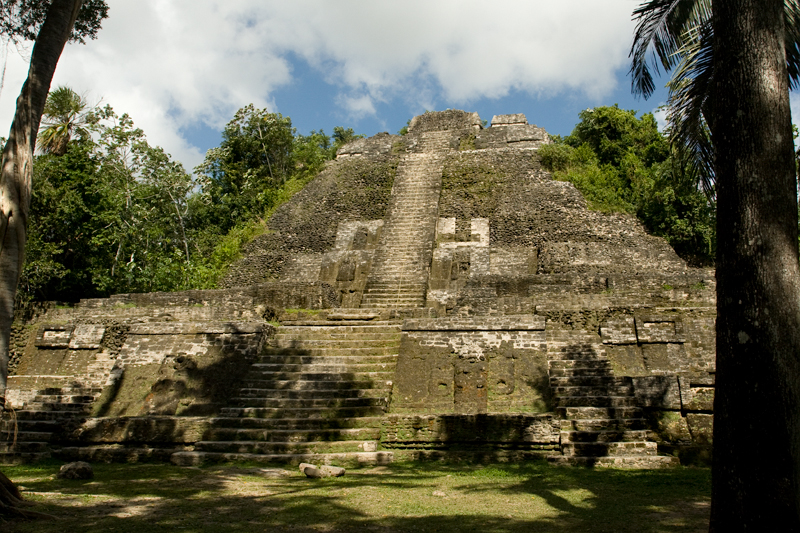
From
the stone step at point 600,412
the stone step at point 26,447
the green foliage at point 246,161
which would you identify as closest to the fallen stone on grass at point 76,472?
the stone step at point 26,447

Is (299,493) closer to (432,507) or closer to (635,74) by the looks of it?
(432,507)

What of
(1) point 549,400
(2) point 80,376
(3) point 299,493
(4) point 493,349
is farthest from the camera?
(2) point 80,376

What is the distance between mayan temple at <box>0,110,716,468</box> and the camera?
7598 mm

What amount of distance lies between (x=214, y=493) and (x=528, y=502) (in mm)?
2850

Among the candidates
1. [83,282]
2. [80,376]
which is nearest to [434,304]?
[80,376]

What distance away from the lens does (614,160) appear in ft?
70.9

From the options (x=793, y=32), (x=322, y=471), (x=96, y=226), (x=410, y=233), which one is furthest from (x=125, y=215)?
(x=793, y=32)

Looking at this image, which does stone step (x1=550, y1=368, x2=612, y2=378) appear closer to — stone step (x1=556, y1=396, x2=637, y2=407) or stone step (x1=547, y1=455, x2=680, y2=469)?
stone step (x1=556, y1=396, x2=637, y2=407)

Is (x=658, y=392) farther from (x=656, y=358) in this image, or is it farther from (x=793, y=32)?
(x=793, y=32)

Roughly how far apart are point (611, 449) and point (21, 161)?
22.4 feet

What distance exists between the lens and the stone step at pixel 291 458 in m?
7.29

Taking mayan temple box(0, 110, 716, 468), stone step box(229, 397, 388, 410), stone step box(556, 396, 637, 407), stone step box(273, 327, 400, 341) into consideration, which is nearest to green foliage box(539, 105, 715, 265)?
mayan temple box(0, 110, 716, 468)

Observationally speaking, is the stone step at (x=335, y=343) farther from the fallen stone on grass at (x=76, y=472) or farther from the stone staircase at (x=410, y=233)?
the fallen stone on grass at (x=76, y=472)

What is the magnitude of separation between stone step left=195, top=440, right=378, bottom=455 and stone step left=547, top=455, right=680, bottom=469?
2349 millimetres
